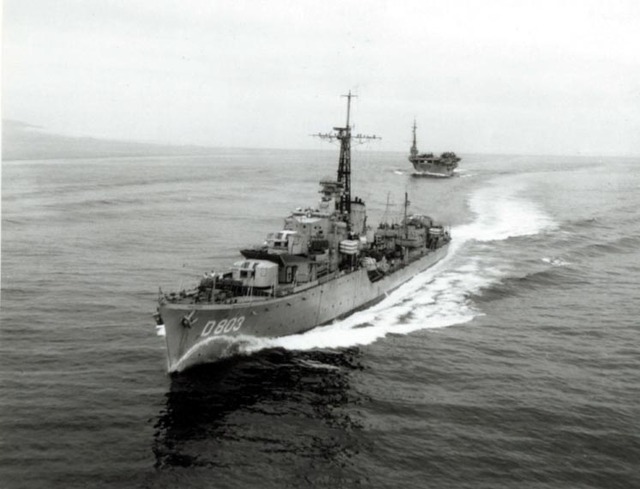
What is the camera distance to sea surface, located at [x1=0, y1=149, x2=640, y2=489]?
20.1m

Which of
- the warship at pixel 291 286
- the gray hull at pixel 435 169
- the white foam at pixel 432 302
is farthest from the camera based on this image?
the gray hull at pixel 435 169

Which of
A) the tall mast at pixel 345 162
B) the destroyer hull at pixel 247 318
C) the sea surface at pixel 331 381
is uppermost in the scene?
the tall mast at pixel 345 162

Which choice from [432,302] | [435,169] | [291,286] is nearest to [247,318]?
[291,286]

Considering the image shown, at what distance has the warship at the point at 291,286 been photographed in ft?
90.0

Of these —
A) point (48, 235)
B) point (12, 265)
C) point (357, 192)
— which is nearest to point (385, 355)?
point (12, 265)

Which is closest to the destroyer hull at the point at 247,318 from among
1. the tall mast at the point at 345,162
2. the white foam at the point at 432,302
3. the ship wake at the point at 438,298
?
the white foam at the point at 432,302

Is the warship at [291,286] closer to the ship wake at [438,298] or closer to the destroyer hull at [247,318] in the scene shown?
the destroyer hull at [247,318]

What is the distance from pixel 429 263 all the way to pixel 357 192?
54.4m

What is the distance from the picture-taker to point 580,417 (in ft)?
79.0

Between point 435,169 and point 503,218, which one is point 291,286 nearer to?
point 503,218

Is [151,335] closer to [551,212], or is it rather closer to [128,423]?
[128,423]

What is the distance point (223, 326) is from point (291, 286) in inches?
209

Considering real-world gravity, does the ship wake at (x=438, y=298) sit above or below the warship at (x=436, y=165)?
below

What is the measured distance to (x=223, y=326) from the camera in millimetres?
28562
